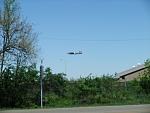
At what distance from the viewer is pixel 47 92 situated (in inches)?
994

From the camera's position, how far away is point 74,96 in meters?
25.9

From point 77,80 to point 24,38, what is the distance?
20.4ft

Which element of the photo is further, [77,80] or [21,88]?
[77,80]

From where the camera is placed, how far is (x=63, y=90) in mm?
25812

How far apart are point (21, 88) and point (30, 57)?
2738 millimetres

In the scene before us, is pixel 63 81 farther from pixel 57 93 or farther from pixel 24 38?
pixel 24 38

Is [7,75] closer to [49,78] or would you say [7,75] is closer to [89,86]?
[49,78]

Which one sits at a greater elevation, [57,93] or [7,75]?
[7,75]

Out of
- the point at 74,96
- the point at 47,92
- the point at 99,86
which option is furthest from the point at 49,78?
the point at 99,86

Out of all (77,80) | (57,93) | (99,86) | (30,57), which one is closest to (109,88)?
(99,86)

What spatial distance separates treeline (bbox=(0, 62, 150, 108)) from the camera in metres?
24.5

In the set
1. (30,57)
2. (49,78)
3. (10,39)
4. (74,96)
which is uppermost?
(10,39)

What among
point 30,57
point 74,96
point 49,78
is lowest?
point 74,96

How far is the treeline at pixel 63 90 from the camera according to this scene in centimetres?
2448
